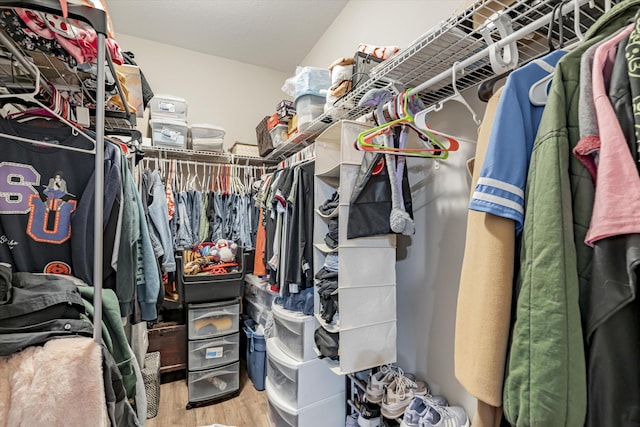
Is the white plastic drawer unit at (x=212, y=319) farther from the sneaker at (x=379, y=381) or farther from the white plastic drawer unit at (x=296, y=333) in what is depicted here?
the sneaker at (x=379, y=381)

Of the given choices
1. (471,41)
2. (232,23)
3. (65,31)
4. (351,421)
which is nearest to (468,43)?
(471,41)

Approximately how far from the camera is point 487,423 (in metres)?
0.54

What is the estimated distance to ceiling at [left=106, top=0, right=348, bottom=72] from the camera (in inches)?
90.0

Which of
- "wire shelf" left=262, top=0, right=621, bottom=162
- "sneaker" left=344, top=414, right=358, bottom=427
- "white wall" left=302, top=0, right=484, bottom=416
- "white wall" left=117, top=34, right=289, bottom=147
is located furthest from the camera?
"white wall" left=117, top=34, right=289, bottom=147

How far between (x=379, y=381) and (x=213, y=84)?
3180mm

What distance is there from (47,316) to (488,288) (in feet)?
3.41

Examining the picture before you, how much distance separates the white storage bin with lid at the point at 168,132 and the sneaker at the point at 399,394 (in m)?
2.55

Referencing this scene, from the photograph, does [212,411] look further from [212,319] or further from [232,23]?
[232,23]

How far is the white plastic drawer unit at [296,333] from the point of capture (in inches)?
68.1

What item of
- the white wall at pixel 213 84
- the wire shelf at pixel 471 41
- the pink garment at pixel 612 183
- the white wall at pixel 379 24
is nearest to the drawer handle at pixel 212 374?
the white wall at pixel 213 84

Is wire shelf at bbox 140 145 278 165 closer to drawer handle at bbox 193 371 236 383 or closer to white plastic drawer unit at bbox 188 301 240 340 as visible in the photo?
white plastic drawer unit at bbox 188 301 240 340

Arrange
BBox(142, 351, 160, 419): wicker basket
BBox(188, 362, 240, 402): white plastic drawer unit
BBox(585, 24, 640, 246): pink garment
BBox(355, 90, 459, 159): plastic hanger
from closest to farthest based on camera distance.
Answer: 1. BBox(585, 24, 640, 246): pink garment
2. BBox(355, 90, 459, 159): plastic hanger
3. BBox(142, 351, 160, 419): wicker basket
4. BBox(188, 362, 240, 402): white plastic drawer unit

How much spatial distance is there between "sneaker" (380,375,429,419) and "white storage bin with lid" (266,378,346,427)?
1.61 feet

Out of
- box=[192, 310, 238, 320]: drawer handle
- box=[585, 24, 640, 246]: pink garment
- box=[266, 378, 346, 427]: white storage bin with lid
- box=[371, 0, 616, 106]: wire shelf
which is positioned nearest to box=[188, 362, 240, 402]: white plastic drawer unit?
box=[192, 310, 238, 320]: drawer handle
